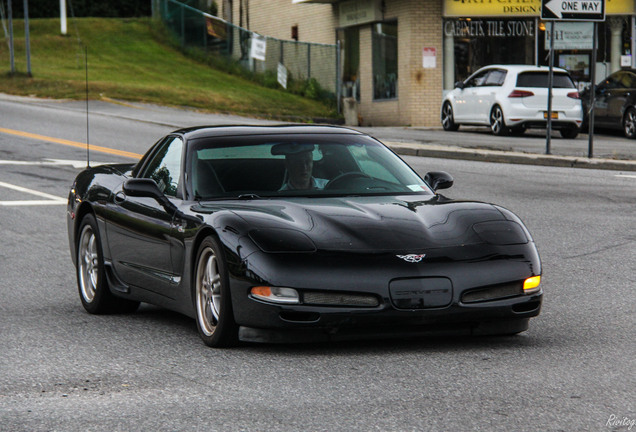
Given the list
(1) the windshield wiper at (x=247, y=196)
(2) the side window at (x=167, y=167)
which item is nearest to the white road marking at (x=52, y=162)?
(2) the side window at (x=167, y=167)

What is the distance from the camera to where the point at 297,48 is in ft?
129

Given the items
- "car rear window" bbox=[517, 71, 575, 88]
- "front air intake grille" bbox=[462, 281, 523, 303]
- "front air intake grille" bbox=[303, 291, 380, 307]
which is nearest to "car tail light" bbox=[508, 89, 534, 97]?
"car rear window" bbox=[517, 71, 575, 88]

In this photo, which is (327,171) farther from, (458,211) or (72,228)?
(72,228)

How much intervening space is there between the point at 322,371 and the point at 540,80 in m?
20.4

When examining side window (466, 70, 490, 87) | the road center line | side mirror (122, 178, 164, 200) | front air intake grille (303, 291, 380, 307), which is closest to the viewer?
front air intake grille (303, 291, 380, 307)

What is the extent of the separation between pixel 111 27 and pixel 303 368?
50.3 metres

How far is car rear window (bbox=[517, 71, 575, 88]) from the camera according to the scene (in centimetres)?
2503

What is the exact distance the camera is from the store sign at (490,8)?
105 ft

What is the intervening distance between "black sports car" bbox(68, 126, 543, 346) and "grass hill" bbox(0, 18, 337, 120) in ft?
79.9

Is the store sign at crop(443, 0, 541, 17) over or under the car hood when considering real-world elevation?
over

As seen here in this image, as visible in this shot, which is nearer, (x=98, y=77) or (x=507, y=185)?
(x=507, y=185)

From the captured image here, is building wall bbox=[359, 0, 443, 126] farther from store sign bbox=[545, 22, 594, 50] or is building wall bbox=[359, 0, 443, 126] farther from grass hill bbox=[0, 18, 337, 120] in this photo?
store sign bbox=[545, 22, 594, 50]

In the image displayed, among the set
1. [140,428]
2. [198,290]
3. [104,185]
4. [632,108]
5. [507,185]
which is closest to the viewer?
[140,428]

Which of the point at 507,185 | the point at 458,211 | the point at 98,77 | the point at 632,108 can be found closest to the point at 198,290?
the point at 458,211
